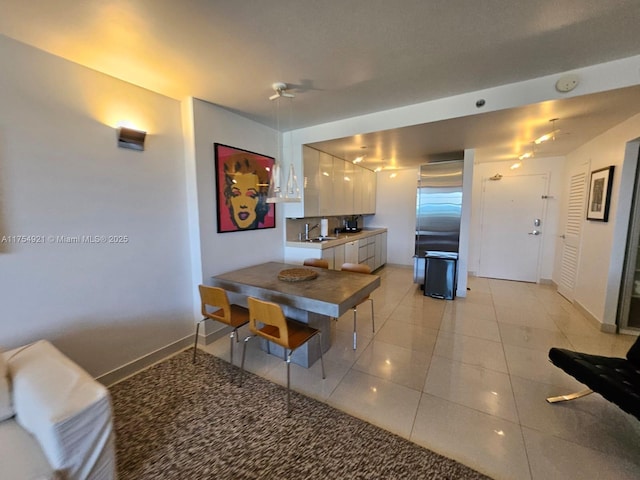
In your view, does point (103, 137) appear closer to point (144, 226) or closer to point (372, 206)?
point (144, 226)

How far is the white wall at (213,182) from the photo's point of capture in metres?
2.65

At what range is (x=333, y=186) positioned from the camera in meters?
4.45

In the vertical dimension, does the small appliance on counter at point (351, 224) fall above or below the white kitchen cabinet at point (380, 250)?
above

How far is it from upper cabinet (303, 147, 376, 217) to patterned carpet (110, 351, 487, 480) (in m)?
2.40

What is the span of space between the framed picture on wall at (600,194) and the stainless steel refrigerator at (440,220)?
1.54 m

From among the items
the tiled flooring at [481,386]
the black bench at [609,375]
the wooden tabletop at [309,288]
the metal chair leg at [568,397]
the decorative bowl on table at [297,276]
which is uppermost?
the decorative bowl on table at [297,276]

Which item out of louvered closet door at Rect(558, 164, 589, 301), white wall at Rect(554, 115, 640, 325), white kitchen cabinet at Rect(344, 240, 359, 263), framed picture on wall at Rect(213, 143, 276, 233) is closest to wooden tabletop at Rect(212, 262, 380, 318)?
framed picture on wall at Rect(213, 143, 276, 233)

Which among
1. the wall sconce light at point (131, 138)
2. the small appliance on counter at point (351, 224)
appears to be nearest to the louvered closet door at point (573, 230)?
the small appliance on counter at point (351, 224)

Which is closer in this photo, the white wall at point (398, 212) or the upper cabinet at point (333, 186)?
the upper cabinet at point (333, 186)

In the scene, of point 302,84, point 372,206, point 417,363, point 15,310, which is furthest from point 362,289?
point 372,206

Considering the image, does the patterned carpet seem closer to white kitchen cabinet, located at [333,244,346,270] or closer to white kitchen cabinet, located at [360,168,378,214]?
white kitchen cabinet, located at [333,244,346,270]

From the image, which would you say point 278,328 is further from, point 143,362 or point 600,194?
point 600,194

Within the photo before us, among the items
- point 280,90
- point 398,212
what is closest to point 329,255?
point 280,90

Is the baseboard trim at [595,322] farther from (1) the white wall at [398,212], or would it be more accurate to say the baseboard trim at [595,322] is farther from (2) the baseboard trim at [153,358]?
(2) the baseboard trim at [153,358]
